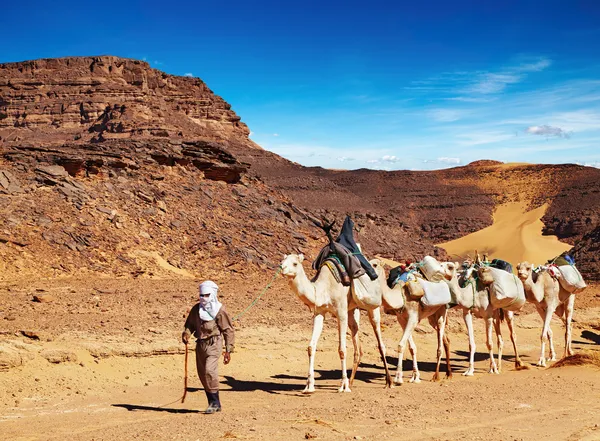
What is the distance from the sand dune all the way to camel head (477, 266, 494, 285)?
3769cm

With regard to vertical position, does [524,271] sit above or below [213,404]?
above

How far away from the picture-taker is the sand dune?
63138 millimetres

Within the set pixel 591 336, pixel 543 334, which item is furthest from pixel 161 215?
pixel 543 334

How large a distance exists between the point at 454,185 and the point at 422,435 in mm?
98566

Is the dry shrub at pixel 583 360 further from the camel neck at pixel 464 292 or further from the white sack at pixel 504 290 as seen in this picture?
the camel neck at pixel 464 292

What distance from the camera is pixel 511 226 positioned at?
3322 inches

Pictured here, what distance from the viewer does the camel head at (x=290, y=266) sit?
11.7m

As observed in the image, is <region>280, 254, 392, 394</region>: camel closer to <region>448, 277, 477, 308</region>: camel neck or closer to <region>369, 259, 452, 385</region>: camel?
<region>369, 259, 452, 385</region>: camel

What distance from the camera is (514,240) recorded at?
230 ft

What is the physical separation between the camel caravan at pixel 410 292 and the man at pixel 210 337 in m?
1.55

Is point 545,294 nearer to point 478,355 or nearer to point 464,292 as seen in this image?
point 478,355

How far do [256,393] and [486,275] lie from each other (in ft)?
19.9

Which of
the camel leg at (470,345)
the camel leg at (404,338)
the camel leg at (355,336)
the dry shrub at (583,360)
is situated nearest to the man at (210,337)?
the camel leg at (355,336)

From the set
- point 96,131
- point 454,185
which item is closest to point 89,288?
point 96,131
